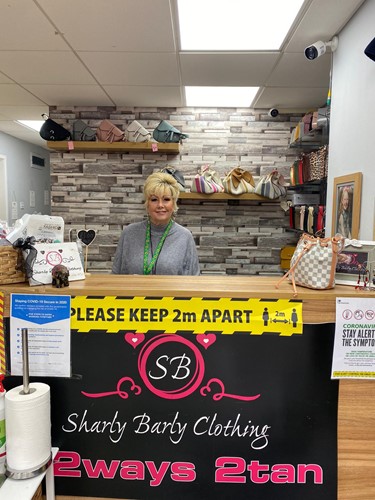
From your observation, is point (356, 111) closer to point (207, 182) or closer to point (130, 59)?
point (130, 59)

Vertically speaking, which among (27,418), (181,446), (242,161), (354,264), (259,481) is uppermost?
(242,161)

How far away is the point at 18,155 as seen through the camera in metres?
6.91

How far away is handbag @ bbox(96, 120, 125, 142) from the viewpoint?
394 cm

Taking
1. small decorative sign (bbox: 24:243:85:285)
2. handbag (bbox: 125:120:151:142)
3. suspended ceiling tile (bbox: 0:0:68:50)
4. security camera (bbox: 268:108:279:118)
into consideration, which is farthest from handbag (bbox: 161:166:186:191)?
small decorative sign (bbox: 24:243:85:285)

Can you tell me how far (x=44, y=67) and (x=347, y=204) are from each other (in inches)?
107

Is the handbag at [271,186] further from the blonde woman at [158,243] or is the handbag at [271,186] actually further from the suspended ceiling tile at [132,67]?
the blonde woman at [158,243]

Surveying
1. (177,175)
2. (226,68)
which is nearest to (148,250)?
(226,68)

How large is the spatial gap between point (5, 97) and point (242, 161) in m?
2.77

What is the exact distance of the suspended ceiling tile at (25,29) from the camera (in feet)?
7.14

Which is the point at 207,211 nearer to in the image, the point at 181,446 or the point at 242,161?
the point at 242,161

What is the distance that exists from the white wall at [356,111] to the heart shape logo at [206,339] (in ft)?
3.91

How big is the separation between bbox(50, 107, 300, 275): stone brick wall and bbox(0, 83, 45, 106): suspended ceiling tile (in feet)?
0.86

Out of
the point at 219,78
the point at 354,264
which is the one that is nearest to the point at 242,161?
the point at 219,78

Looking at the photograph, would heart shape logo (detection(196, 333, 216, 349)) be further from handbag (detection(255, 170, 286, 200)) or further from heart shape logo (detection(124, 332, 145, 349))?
handbag (detection(255, 170, 286, 200))
